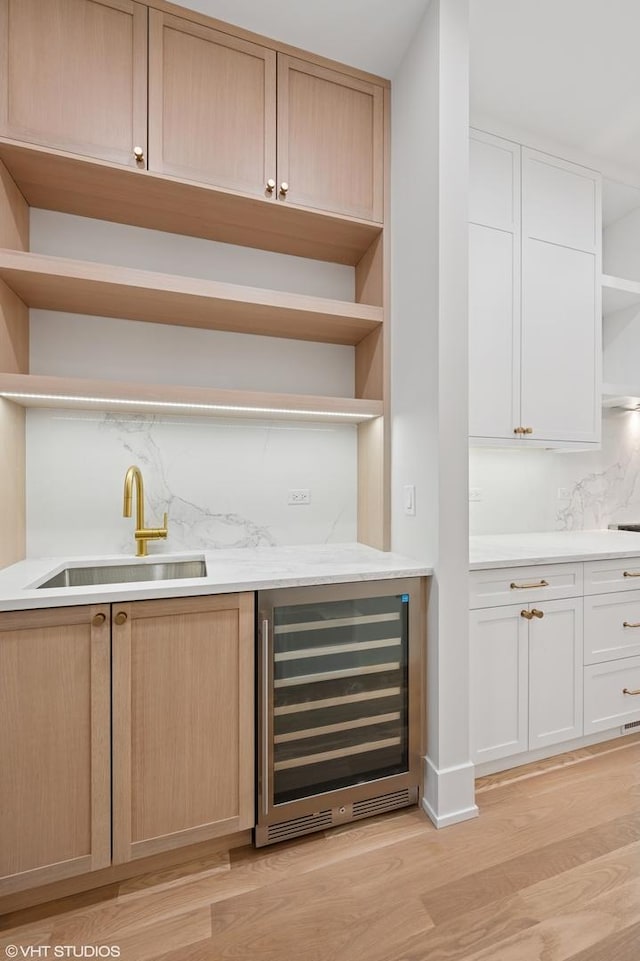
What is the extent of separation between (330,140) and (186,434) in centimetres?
139

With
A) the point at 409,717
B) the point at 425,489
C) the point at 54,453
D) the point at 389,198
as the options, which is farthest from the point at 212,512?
the point at 389,198

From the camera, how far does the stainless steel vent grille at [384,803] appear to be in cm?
166

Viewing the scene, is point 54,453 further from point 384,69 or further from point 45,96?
point 384,69

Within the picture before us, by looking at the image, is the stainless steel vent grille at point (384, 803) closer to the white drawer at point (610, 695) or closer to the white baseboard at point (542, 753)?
the white baseboard at point (542, 753)

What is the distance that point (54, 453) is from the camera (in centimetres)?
187

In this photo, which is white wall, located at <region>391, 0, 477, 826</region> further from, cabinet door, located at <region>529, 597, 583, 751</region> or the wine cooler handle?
the wine cooler handle

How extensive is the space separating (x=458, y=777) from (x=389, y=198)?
93.6 inches

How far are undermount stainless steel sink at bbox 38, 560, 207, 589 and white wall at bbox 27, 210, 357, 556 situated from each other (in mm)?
93

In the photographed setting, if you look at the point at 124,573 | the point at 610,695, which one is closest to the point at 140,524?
the point at 124,573

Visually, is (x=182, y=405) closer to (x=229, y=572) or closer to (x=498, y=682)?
(x=229, y=572)

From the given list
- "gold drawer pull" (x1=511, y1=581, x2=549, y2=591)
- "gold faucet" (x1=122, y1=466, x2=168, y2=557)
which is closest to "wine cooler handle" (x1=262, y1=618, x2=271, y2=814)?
"gold faucet" (x1=122, y1=466, x2=168, y2=557)

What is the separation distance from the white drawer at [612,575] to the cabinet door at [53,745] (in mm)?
2001

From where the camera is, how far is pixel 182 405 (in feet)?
5.82

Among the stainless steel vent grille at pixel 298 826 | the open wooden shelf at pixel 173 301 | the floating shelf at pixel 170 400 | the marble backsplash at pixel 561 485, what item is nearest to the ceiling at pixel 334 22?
the open wooden shelf at pixel 173 301
